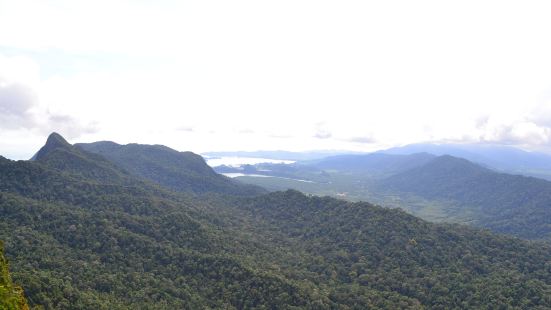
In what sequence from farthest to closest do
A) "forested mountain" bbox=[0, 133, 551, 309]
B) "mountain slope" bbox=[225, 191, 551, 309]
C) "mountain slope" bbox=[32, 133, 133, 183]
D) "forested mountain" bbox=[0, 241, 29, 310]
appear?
"mountain slope" bbox=[32, 133, 133, 183] → "mountain slope" bbox=[225, 191, 551, 309] → "forested mountain" bbox=[0, 133, 551, 309] → "forested mountain" bbox=[0, 241, 29, 310]

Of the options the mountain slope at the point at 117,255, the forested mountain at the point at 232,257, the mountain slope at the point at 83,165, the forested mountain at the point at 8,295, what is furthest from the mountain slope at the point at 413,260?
the mountain slope at the point at 83,165

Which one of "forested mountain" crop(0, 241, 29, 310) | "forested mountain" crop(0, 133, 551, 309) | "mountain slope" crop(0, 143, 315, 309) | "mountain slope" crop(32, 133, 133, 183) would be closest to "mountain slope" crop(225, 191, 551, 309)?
"forested mountain" crop(0, 133, 551, 309)

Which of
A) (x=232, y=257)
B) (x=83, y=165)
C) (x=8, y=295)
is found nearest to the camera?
(x=8, y=295)

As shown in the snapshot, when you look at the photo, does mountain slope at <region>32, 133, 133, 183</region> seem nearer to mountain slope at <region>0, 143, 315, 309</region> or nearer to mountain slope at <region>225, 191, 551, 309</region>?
mountain slope at <region>0, 143, 315, 309</region>

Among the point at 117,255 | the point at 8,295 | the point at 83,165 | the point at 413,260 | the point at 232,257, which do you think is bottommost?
the point at 413,260

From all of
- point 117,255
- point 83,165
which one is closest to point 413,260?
point 117,255

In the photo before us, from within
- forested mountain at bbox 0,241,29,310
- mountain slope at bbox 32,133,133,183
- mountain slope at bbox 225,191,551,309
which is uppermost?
mountain slope at bbox 32,133,133,183

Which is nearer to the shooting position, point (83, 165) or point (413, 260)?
point (413, 260)

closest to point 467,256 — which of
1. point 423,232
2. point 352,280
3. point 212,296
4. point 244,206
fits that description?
point 423,232

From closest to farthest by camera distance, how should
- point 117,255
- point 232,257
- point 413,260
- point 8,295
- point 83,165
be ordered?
1. point 8,295
2. point 117,255
3. point 232,257
4. point 413,260
5. point 83,165

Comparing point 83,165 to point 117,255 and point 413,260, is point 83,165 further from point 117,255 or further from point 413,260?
point 413,260
